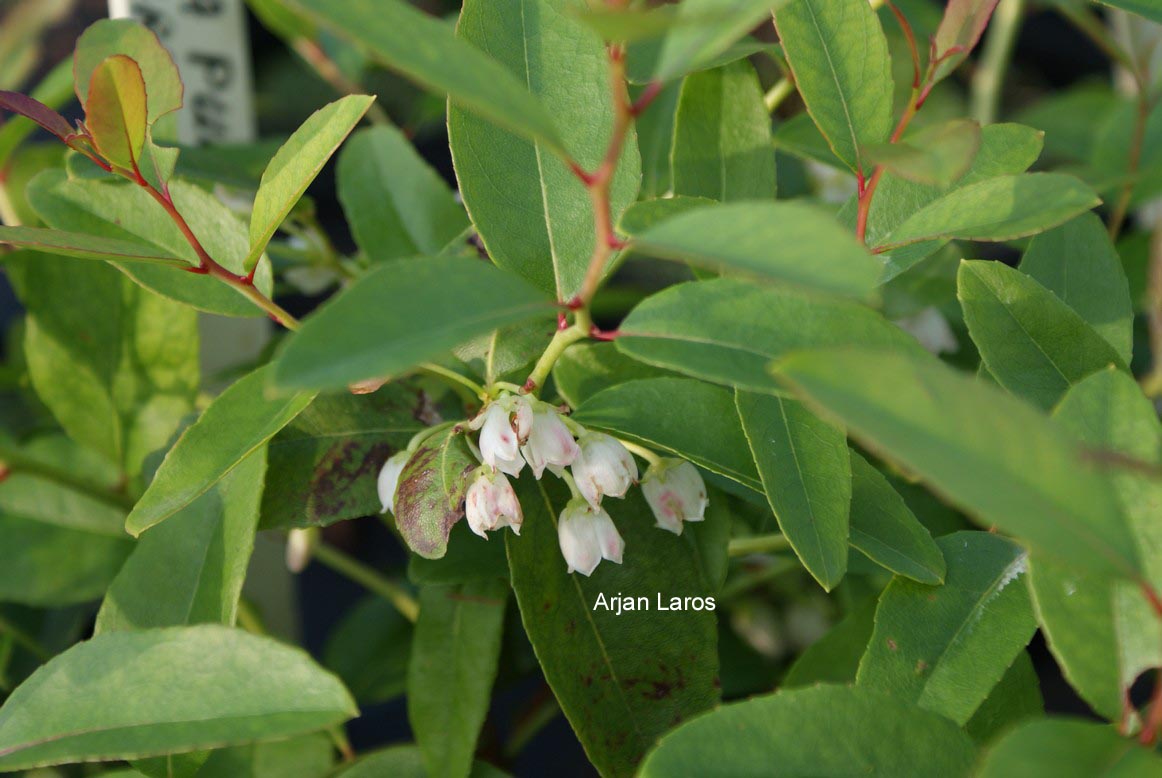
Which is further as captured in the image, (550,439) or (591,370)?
(591,370)

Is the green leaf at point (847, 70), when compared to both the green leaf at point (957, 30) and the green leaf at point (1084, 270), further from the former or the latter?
the green leaf at point (1084, 270)

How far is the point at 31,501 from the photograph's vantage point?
0.79m

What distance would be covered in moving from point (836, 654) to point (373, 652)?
1.58ft

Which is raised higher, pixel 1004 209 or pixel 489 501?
pixel 1004 209

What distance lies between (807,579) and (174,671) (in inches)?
31.7

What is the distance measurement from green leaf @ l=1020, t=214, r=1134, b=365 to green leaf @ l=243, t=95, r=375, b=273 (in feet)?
1.28

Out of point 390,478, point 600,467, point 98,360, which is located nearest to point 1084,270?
point 600,467

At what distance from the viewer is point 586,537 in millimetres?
576

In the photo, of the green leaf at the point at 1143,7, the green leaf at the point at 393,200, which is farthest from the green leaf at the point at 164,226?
the green leaf at the point at 1143,7

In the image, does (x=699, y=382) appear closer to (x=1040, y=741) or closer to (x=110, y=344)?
(x=1040, y=741)

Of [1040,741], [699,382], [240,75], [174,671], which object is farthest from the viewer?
[240,75]

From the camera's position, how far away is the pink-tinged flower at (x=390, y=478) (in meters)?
0.59

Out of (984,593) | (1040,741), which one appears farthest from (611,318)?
(1040,741)

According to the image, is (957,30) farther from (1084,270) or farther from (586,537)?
(586,537)
